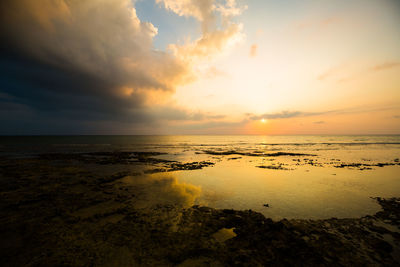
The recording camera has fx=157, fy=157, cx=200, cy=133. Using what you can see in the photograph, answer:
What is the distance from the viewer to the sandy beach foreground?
→ 6625 mm

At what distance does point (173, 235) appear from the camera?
27.3 ft

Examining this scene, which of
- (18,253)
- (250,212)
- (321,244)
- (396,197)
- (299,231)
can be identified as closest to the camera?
(18,253)

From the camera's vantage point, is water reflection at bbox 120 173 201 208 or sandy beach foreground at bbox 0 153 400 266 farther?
water reflection at bbox 120 173 201 208

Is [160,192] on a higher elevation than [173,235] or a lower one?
lower

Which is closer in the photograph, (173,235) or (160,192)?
(173,235)

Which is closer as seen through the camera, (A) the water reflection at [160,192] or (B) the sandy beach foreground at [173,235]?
(B) the sandy beach foreground at [173,235]

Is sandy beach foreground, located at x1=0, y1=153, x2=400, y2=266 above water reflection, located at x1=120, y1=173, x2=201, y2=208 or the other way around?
above

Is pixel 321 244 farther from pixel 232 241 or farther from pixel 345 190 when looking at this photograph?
pixel 345 190

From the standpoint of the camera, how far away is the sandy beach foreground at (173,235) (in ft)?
21.7

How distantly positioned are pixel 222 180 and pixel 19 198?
19448 millimetres

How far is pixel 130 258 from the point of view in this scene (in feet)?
21.8

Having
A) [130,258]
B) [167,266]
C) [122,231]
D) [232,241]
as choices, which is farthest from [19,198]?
[232,241]

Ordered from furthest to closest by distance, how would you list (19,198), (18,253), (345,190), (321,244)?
1. (345,190)
2. (19,198)
3. (321,244)
4. (18,253)

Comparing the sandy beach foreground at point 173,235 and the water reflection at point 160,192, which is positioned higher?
the sandy beach foreground at point 173,235
